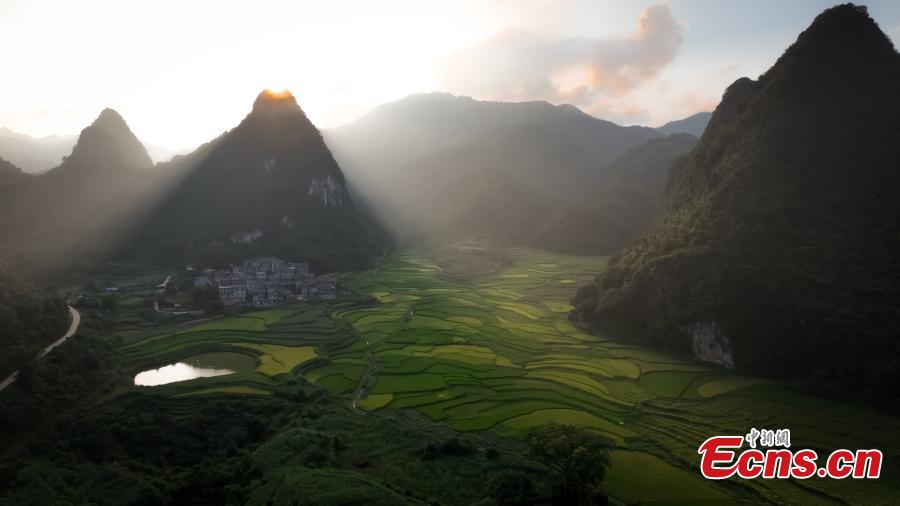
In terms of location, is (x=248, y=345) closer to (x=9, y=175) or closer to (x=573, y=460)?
(x=573, y=460)

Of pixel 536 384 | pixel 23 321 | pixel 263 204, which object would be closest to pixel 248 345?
pixel 23 321

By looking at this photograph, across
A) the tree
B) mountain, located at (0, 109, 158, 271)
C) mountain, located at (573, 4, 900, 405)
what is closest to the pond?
the tree

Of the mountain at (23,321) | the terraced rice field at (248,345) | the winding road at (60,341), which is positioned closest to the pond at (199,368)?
the terraced rice field at (248,345)

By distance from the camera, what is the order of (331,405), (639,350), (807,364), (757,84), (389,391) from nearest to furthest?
1. (331,405)
2. (389,391)
3. (807,364)
4. (639,350)
5. (757,84)

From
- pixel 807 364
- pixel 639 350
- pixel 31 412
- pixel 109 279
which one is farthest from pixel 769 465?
pixel 109 279

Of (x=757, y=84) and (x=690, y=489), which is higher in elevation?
(x=757, y=84)

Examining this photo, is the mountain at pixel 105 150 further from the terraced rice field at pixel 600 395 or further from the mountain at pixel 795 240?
the mountain at pixel 795 240

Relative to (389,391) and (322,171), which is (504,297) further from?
(322,171)
